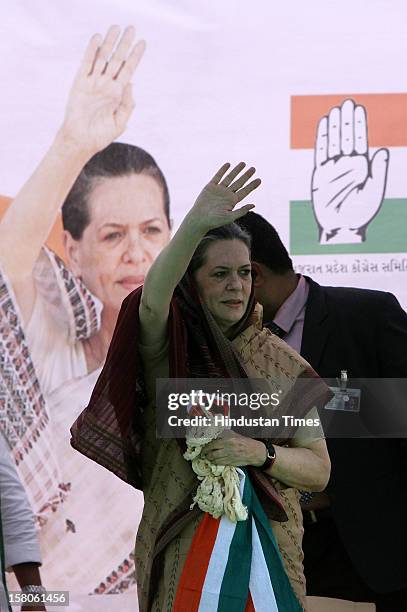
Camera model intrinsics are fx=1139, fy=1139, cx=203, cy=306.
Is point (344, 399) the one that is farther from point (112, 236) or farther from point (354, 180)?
point (112, 236)

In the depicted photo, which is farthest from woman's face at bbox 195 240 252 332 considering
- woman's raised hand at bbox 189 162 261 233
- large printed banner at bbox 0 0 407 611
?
large printed banner at bbox 0 0 407 611

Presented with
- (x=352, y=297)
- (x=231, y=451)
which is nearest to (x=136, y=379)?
(x=231, y=451)

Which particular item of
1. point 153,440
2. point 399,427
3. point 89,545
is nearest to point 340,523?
point 399,427

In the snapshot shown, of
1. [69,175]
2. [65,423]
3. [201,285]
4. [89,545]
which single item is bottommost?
[89,545]

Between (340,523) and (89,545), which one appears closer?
(340,523)

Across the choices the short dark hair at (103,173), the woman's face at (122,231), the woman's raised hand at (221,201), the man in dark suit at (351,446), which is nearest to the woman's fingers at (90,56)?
the short dark hair at (103,173)

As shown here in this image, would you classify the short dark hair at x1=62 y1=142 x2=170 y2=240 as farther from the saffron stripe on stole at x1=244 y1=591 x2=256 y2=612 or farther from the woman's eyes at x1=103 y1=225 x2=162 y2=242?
the saffron stripe on stole at x1=244 y1=591 x2=256 y2=612

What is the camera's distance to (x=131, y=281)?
3871mm

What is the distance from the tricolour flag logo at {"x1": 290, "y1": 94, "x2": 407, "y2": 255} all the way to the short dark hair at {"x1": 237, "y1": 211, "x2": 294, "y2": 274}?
64cm

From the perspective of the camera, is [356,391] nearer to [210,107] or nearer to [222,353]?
[222,353]

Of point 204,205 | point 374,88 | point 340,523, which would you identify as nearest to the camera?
point 204,205

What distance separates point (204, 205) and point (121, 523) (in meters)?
1.99

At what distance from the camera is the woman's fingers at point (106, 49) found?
12.5ft

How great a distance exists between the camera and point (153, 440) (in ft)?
7.38
